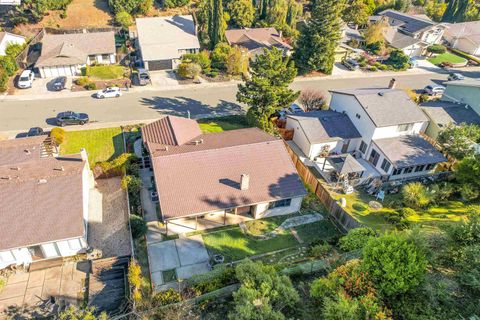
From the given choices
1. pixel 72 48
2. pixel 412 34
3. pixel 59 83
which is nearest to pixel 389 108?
pixel 412 34

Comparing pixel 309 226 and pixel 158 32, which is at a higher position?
pixel 158 32

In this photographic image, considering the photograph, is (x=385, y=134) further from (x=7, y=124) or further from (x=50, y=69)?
(x=50, y=69)

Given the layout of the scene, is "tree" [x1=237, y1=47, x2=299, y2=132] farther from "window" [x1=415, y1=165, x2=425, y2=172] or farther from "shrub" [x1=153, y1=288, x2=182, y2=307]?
"shrub" [x1=153, y1=288, x2=182, y2=307]

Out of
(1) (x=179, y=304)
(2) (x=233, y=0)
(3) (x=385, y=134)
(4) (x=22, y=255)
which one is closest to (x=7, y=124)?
(4) (x=22, y=255)

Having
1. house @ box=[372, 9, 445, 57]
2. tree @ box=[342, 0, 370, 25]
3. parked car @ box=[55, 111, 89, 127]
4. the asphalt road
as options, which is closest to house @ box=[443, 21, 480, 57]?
house @ box=[372, 9, 445, 57]

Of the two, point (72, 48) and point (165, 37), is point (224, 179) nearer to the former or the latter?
point (165, 37)

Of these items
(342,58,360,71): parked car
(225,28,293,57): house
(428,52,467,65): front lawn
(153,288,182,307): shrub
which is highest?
(225,28,293,57): house

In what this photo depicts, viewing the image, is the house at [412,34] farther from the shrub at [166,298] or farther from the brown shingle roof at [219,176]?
the shrub at [166,298]
